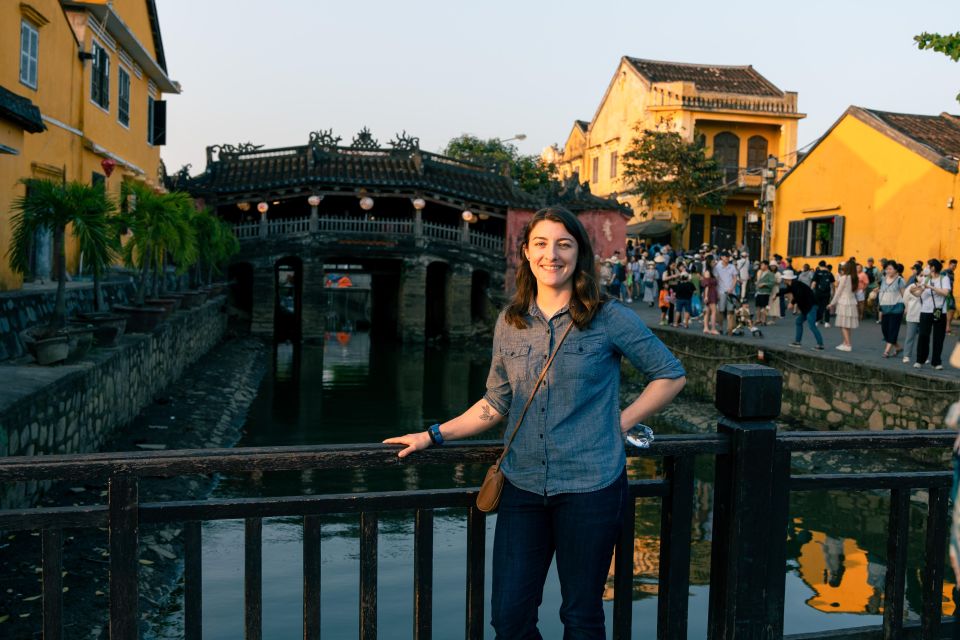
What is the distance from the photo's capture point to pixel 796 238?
25031 mm

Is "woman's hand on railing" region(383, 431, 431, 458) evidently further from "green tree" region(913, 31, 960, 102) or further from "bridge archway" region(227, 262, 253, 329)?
"bridge archway" region(227, 262, 253, 329)

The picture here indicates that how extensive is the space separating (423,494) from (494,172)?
3019 centimetres

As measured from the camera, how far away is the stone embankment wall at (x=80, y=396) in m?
6.87

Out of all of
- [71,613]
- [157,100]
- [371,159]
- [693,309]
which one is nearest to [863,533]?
[71,613]

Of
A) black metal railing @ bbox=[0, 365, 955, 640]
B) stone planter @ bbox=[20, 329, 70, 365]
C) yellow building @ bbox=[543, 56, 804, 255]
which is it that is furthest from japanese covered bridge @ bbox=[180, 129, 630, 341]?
black metal railing @ bbox=[0, 365, 955, 640]

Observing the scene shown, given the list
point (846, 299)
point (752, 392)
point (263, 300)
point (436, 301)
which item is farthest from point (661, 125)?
point (752, 392)

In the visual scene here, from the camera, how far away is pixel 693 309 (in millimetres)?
21391

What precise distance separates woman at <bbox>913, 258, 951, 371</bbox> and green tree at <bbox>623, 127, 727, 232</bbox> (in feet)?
69.5

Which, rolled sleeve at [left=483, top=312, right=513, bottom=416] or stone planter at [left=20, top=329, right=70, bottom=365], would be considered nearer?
rolled sleeve at [left=483, top=312, right=513, bottom=416]

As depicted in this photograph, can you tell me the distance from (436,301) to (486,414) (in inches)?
1228

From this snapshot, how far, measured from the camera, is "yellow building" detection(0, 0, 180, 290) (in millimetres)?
12781

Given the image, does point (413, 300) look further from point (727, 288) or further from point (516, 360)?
point (516, 360)

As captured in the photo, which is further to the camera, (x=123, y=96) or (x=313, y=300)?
(x=313, y=300)

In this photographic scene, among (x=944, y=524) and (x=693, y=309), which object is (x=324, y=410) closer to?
(x=693, y=309)
